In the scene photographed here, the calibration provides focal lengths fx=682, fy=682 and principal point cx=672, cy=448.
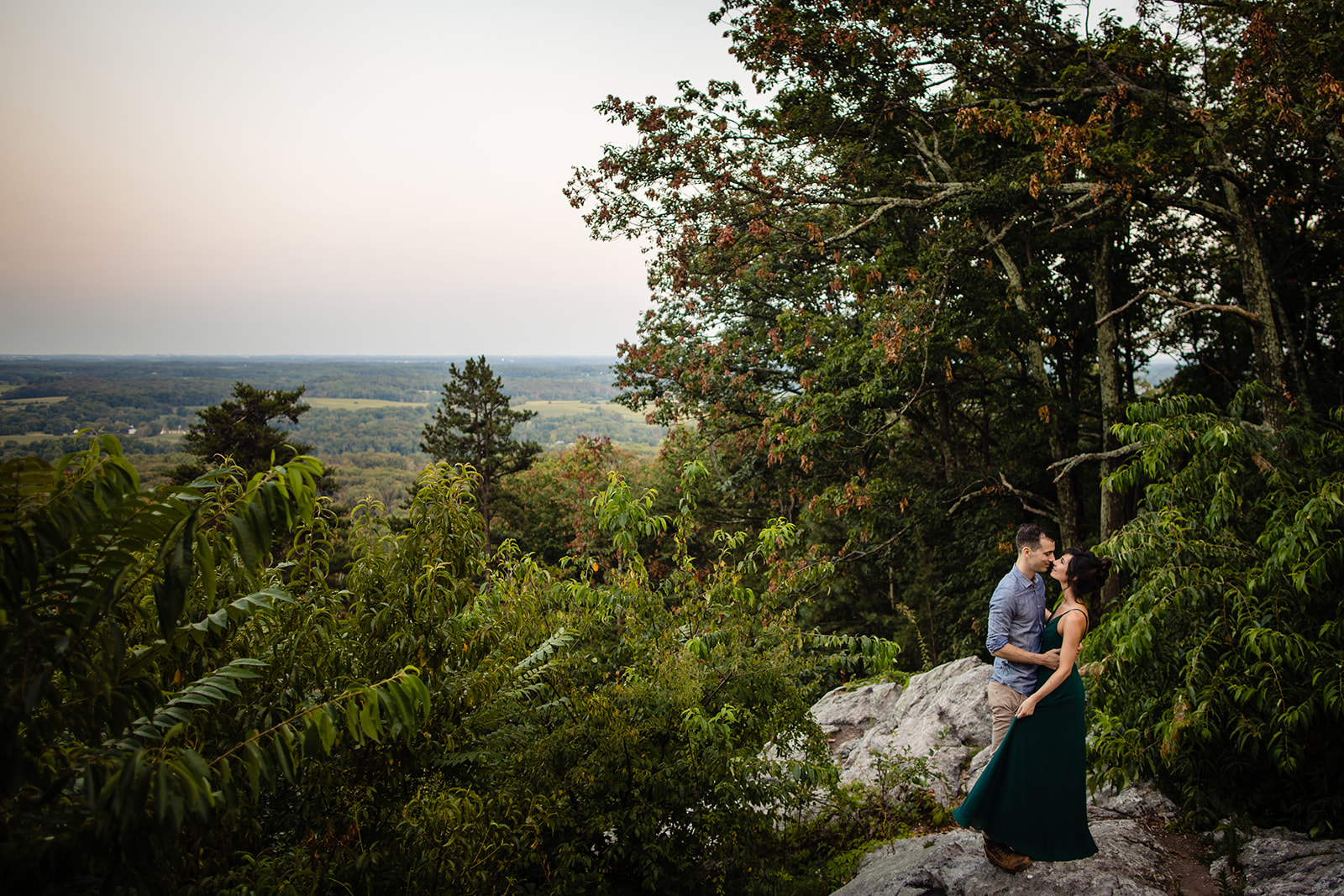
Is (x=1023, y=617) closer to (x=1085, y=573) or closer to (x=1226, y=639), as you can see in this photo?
(x=1085, y=573)

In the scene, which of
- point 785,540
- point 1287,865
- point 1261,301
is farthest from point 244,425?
point 1287,865

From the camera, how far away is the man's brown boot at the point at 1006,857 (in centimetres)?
429

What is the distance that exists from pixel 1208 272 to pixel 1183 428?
388 inches

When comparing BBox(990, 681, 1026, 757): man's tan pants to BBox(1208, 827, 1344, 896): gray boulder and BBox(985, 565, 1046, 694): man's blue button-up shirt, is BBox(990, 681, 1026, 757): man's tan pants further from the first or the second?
BBox(1208, 827, 1344, 896): gray boulder

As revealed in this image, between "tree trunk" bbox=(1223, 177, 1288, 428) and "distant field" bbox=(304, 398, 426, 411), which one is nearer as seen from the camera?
"tree trunk" bbox=(1223, 177, 1288, 428)

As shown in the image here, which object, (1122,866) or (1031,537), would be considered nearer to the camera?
(1031,537)

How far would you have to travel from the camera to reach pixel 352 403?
11631cm

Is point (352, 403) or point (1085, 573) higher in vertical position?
point (1085, 573)

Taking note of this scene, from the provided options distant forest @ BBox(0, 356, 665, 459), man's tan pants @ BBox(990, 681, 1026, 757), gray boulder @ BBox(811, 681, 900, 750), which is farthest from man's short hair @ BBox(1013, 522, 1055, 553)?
gray boulder @ BBox(811, 681, 900, 750)

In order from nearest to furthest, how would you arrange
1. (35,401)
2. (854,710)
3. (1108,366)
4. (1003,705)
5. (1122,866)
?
(1003,705), (1122,866), (854,710), (1108,366), (35,401)

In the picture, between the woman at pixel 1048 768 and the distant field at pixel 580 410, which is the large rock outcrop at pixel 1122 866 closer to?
the woman at pixel 1048 768

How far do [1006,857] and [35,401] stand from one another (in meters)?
38.3

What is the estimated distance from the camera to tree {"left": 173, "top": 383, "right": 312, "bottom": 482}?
22156 millimetres

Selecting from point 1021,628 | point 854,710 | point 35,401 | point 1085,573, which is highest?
point 35,401
